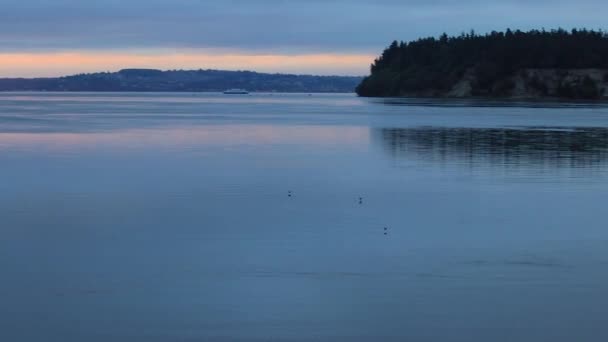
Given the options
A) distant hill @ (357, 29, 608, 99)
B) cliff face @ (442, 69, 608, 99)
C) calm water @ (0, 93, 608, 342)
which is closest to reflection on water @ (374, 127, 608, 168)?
calm water @ (0, 93, 608, 342)

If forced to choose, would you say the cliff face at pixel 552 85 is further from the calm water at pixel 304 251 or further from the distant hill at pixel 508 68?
the calm water at pixel 304 251

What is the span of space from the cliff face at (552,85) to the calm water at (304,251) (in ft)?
392

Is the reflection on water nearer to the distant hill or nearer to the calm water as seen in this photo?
the calm water

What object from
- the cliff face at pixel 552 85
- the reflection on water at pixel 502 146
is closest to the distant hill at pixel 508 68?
the cliff face at pixel 552 85

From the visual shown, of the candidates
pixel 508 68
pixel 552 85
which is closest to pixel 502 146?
pixel 552 85

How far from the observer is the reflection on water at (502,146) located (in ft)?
88.9

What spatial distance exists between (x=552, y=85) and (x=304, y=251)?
138474 millimetres

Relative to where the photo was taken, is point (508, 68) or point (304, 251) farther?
point (508, 68)

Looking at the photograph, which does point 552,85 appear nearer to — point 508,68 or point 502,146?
point 508,68

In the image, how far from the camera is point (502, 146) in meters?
32.9

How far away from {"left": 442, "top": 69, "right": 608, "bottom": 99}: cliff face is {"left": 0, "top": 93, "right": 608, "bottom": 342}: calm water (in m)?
120

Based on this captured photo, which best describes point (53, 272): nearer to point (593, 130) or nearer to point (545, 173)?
point (545, 173)

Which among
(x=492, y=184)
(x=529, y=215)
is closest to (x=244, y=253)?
(x=529, y=215)

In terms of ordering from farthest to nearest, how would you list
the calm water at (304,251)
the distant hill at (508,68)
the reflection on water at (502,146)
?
Result: the distant hill at (508,68) < the reflection on water at (502,146) < the calm water at (304,251)
